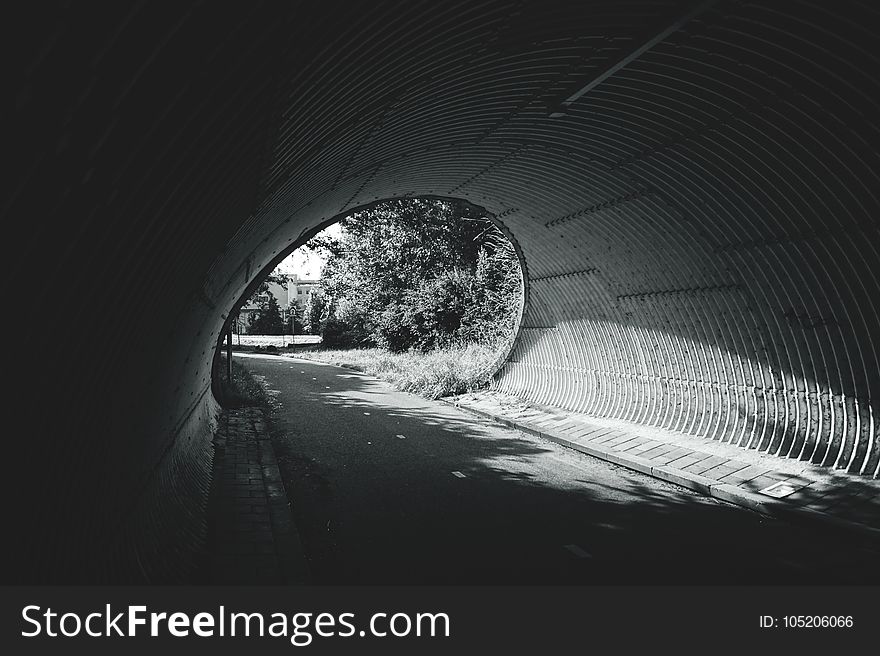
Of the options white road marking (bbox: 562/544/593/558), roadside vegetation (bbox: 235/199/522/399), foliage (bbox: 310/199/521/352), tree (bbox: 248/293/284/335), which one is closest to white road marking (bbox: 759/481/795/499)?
white road marking (bbox: 562/544/593/558)

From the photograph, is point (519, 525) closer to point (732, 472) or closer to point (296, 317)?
point (732, 472)

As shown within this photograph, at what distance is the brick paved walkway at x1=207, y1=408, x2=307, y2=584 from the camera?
16.5 ft

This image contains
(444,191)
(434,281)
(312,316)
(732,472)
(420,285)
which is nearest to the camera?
(732,472)

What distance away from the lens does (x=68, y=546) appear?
9.87 ft

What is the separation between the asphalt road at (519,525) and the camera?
5383 millimetres

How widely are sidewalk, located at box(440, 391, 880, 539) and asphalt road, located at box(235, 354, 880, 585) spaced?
0.19m

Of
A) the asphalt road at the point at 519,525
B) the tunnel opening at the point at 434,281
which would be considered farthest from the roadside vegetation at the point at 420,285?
the asphalt road at the point at 519,525

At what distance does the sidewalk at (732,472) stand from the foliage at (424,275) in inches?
437

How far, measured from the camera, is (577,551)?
5.84 m

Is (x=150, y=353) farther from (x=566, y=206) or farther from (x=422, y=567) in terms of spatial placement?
(x=566, y=206)

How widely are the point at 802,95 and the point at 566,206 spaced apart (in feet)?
17.6

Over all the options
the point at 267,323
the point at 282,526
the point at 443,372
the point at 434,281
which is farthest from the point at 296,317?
the point at 282,526

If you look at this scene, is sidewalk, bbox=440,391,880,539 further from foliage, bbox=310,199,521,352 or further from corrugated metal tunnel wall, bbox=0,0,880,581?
foliage, bbox=310,199,521,352

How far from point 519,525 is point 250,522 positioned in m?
2.47
